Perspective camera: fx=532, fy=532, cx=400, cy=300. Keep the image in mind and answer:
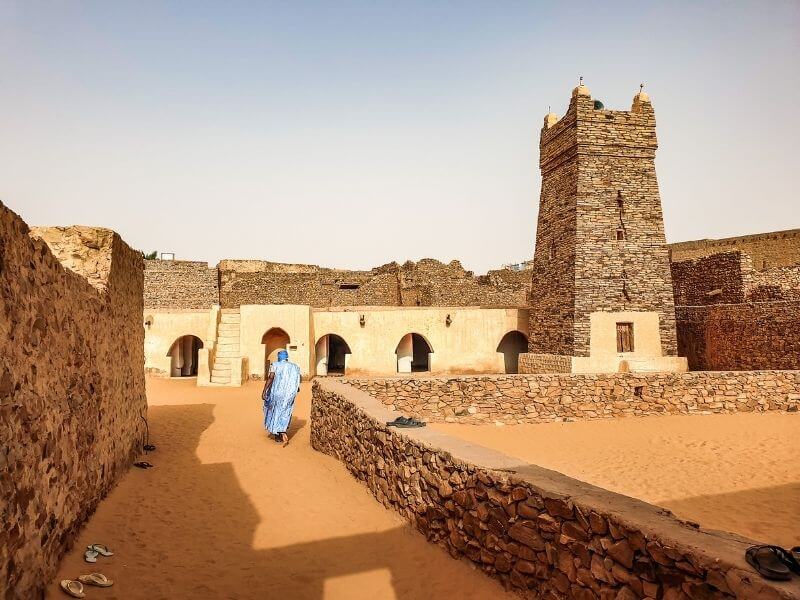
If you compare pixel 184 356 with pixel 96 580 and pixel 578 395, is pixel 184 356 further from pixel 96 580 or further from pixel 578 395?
pixel 96 580

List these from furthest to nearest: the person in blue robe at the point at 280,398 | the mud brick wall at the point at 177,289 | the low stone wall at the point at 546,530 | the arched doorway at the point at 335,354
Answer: the mud brick wall at the point at 177,289, the arched doorway at the point at 335,354, the person in blue robe at the point at 280,398, the low stone wall at the point at 546,530

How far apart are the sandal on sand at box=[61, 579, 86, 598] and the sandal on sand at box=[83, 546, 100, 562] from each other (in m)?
0.52

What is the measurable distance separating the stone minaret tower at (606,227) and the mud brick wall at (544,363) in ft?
0.91

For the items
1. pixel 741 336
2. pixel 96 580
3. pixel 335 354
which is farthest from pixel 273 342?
pixel 741 336

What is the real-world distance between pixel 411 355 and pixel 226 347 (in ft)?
24.3

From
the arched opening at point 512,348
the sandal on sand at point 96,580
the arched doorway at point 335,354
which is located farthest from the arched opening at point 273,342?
the sandal on sand at point 96,580

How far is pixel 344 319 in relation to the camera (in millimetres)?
19109

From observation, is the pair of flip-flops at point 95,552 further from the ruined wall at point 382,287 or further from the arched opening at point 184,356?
the ruined wall at point 382,287

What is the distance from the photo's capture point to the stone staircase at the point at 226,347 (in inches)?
639

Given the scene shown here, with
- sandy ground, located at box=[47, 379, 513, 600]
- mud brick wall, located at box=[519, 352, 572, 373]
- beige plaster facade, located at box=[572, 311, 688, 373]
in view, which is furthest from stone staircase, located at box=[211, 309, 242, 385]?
beige plaster facade, located at box=[572, 311, 688, 373]

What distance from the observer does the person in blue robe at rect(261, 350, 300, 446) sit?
10.1 meters

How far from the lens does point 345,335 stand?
1906 cm

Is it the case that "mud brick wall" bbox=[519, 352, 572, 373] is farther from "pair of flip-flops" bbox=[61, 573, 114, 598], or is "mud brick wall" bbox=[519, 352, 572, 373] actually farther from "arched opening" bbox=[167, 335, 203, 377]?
"pair of flip-flops" bbox=[61, 573, 114, 598]

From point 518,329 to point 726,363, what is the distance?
7266mm
